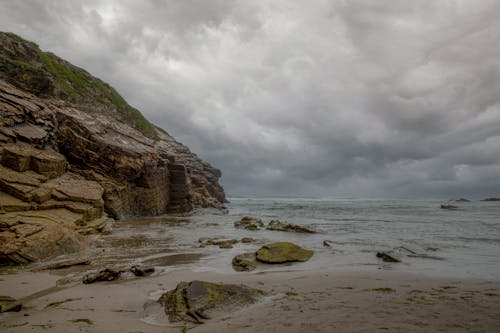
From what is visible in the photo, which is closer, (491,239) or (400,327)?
(400,327)

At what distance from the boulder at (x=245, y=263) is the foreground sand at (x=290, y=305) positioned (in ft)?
4.68

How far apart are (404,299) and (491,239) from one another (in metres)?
16.0

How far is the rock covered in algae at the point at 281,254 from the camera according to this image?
37.6 ft

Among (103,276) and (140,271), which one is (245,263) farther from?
(103,276)

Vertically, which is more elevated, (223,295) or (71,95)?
(71,95)

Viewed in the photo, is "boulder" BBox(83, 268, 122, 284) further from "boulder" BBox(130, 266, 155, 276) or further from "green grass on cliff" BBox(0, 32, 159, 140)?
"green grass on cliff" BBox(0, 32, 159, 140)

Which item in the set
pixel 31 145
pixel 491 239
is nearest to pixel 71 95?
pixel 31 145

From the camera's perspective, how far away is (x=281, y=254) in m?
11.9

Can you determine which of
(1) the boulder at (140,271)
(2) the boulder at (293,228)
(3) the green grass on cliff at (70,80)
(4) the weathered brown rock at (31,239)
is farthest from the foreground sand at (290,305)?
(3) the green grass on cliff at (70,80)

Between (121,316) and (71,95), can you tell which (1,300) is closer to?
(121,316)

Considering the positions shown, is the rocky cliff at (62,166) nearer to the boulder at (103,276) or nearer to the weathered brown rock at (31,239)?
the weathered brown rock at (31,239)

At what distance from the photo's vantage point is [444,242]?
55.1ft

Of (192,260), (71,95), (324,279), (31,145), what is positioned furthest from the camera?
(71,95)

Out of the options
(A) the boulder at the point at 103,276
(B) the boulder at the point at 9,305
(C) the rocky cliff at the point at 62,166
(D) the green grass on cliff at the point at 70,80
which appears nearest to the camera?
(B) the boulder at the point at 9,305
